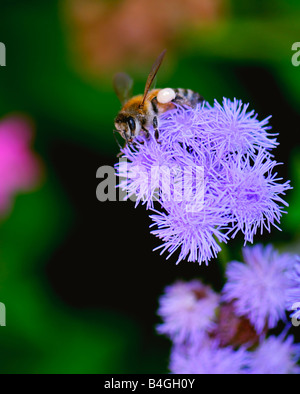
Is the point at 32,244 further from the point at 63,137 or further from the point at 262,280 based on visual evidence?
the point at 262,280

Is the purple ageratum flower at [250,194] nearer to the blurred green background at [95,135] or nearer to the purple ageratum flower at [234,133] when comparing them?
the purple ageratum flower at [234,133]

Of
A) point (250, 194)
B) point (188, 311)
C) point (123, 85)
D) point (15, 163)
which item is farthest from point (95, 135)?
point (250, 194)

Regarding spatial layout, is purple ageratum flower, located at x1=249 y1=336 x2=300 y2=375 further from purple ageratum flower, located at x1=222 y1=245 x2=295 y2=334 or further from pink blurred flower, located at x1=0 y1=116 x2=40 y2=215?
pink blurred flower, located at x1=0 y1=116 x2=40 y2=215

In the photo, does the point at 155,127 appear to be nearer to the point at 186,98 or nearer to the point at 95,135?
the point at 186,98

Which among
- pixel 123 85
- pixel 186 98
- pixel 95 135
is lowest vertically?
pixel 186 98

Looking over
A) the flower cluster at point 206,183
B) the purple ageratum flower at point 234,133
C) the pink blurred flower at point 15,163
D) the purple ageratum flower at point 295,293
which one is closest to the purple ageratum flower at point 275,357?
the purple ageratum flower at point 295,293

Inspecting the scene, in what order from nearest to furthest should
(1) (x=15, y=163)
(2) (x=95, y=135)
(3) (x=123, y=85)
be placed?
(3) (x=123, y=85) → (1) (x=15, y=163) → (2) (x=95, y=135)

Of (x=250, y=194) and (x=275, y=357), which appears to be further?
(x=275, y=357)

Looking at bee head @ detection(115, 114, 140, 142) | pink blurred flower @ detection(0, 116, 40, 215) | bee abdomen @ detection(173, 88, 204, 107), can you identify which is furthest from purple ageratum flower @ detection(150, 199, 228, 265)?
pink blurred flower @ detection(0, 116, 40, 215)
